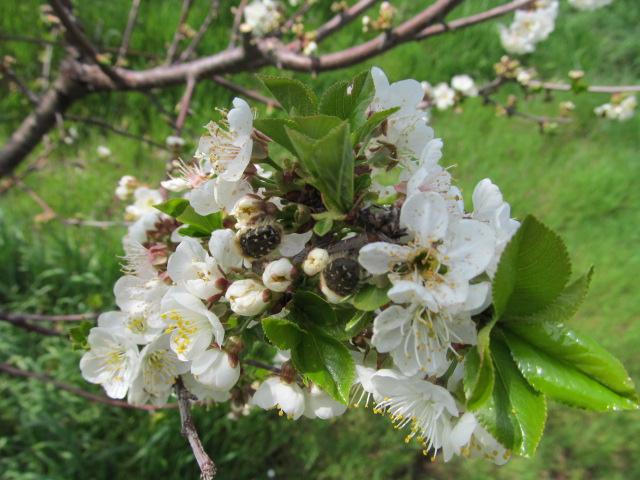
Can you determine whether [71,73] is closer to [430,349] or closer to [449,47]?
[430,349]

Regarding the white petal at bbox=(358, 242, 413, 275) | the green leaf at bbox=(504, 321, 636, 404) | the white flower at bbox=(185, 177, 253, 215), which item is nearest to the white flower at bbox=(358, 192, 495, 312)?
the white petal at bbox=(358, 242, 413, 275)

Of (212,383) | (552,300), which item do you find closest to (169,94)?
(212,383)

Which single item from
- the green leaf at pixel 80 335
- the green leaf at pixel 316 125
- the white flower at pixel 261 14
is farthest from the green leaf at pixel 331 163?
the white flower at pixel 261 14

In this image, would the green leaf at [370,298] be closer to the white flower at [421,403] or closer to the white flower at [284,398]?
the white flower at [421,403]

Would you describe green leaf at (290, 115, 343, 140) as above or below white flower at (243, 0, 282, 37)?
above

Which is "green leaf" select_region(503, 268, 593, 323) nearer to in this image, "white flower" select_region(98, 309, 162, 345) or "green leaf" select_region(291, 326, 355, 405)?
"green leaf" select_region(291, 326, 355, 405)

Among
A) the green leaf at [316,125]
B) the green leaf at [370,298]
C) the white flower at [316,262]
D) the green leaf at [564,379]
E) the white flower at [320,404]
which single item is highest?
the green leaf at [316,125]
